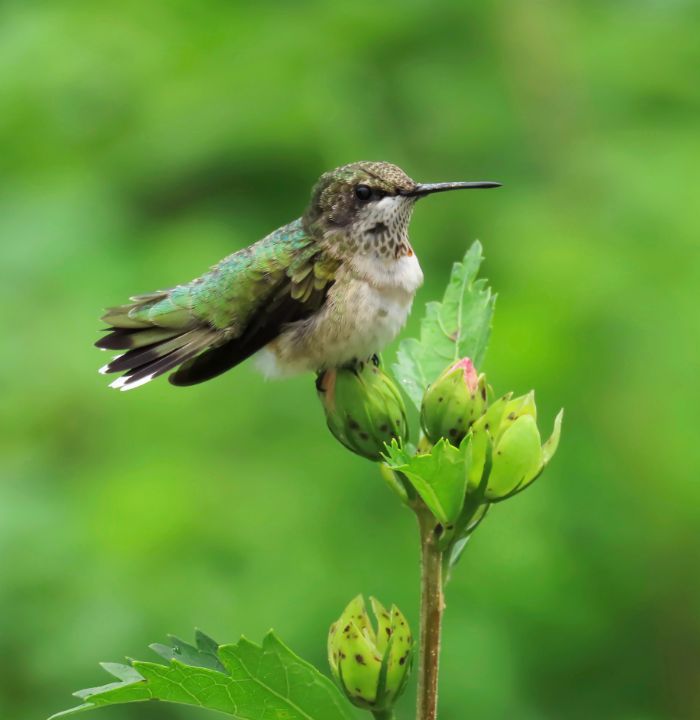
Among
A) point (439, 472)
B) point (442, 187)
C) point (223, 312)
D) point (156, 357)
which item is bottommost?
point (439, 472)

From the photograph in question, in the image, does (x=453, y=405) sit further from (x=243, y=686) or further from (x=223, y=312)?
(x=223, y=312)

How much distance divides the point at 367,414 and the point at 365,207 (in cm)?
90

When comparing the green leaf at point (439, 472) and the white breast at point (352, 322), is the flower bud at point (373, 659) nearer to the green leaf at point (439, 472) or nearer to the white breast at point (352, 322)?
the green leaf at point (439, 472)

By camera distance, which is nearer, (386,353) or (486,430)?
(486,430)

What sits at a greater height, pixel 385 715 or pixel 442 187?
pixel 442 187

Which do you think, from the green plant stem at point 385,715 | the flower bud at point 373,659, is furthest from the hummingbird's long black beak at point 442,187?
the green plant stem at point 385,715

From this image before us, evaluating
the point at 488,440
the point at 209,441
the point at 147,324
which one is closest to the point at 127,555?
the point at 209,441

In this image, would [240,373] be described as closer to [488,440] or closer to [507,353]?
[507,353]

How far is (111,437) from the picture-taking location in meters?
4.14

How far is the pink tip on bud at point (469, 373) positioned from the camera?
2.22 m

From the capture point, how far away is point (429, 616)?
2076mm

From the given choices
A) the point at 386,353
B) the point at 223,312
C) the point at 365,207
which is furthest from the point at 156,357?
the point at 386,353

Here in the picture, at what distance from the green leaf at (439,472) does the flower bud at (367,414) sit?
0.30 m

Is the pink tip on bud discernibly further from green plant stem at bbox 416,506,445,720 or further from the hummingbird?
the hummingbird
